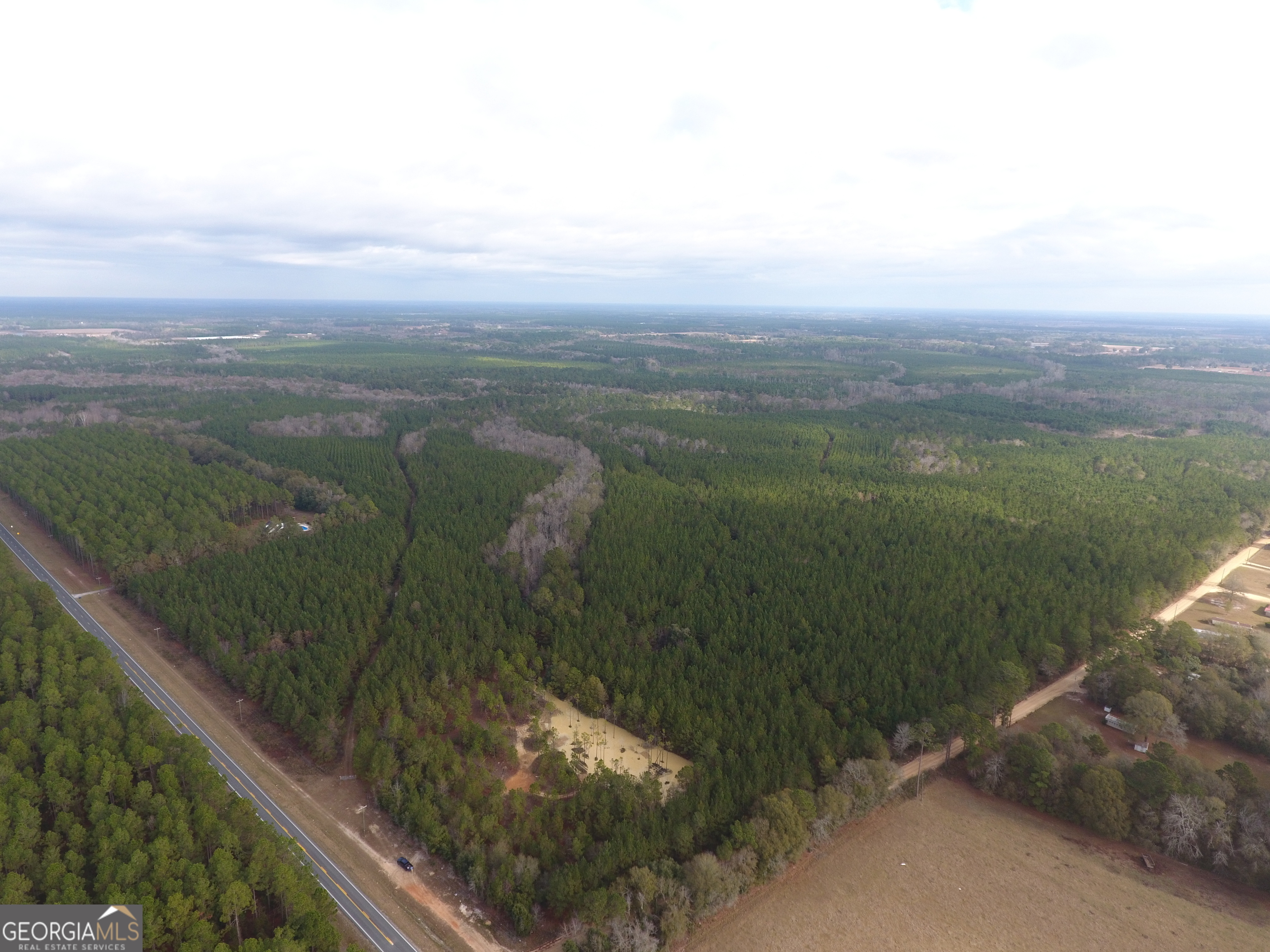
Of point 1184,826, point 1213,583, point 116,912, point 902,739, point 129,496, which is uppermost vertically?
point 129,496

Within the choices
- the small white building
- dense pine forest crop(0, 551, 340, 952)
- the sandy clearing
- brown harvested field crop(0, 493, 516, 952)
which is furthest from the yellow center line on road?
the small white building

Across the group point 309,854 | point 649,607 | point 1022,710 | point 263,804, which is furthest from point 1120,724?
point 263,804

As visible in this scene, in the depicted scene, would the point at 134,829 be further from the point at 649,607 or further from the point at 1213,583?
the point at 1213,583

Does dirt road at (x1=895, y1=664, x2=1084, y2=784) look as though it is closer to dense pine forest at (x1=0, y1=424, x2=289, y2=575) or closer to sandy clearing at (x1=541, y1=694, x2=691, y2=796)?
sandy clearing at (x1=541, y1=694, x2=691, y2=796)

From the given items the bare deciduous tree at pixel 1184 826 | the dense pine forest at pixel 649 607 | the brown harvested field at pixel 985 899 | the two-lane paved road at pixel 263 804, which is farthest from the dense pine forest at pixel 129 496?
the bare deciduous tree at pixel 1184 826

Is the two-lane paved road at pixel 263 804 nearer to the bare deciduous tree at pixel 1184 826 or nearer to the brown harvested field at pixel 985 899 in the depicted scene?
the brown harvested field at pixel 985 899

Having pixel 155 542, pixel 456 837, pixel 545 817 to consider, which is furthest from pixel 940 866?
pixel 155 542

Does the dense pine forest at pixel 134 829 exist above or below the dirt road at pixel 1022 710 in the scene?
above

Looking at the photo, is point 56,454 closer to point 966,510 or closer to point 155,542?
point 155,542
